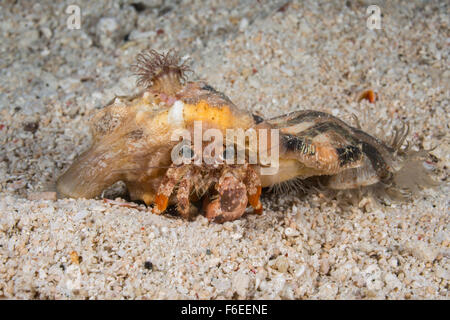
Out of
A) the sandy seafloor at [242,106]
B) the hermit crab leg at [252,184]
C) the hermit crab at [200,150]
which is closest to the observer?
the sandy seafloor at [242,106]

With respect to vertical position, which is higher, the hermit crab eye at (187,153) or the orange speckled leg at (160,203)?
the hermit crab eye at (187,153)

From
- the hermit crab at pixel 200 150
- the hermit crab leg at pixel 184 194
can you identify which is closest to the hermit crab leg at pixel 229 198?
the hermit crab at pixel 200 150

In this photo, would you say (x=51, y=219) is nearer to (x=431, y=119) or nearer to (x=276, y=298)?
(x=276, y=298)

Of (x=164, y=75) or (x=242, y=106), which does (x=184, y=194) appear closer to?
(x=164, y=75)

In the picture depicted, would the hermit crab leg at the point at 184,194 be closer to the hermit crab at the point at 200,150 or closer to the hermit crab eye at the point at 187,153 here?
the hermit crab at the point at 200,150

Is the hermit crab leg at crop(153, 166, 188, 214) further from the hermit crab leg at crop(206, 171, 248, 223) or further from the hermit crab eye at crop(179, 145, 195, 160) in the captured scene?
the hermit crab leg at crop(206, 171, 248, 223)

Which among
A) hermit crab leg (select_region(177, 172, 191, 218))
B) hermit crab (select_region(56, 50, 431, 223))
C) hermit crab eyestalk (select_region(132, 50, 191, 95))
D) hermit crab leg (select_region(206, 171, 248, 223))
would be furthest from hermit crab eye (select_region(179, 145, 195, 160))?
hermit crab eyestalk (select_region(132, 50, 191, 95))

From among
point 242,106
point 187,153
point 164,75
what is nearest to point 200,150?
point 187,153
